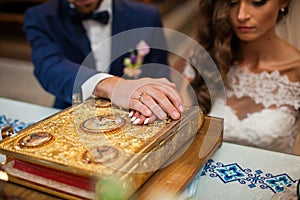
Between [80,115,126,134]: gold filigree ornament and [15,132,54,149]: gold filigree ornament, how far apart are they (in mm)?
73

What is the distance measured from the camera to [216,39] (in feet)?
4.78

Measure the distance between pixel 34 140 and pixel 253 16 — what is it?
0.82 meters

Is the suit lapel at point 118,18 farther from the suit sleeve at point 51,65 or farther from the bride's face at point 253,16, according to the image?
the bride's face at point 253,16

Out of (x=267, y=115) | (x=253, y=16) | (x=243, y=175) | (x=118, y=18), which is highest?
(x=253, y=16)

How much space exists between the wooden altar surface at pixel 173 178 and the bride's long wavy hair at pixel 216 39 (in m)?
0.52

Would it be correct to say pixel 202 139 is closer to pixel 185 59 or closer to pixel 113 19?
pixel 185 59

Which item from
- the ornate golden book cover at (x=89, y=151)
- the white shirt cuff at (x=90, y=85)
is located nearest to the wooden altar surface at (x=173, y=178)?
the ornate golden book cover at (x=89, y=151)

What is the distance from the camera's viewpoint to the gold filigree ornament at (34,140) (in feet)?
2.47

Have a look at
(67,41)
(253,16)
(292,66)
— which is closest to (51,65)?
(67,41)

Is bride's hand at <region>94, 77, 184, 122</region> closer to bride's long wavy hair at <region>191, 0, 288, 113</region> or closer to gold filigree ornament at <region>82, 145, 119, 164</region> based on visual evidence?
gold filigree ornament at <region>82, 145, 119, 164</region>

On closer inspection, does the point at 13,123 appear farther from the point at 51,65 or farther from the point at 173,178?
the point at 173,178

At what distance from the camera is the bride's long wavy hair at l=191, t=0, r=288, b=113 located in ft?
4.61

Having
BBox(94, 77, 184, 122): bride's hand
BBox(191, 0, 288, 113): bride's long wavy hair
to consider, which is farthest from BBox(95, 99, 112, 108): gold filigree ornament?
BBox(191, 0, 288, 113): bride's long wavy hair

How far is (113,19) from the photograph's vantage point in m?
1.57
